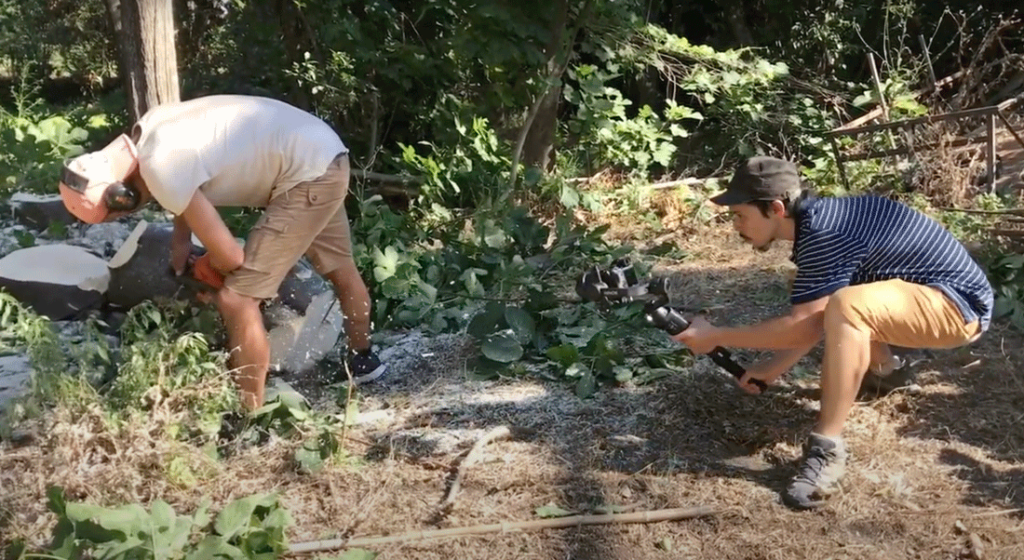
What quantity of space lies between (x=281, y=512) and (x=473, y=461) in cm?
71

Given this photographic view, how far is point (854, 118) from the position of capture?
27.6ft

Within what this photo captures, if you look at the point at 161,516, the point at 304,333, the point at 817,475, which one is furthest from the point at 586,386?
the point at 161,516

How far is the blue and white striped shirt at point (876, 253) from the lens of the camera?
308cm

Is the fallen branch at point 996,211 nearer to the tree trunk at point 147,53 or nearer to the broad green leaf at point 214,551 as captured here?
the broad green leaf at point 214,551

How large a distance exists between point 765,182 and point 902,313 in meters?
0.58

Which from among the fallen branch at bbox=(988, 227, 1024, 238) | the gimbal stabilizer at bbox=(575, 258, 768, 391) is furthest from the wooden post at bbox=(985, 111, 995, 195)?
the gimbal stabilizer at bbox=(575, 258, 768, 391)

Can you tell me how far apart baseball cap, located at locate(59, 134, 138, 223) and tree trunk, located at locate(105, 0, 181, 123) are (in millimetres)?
2490

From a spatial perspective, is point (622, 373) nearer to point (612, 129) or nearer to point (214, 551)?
point (214, 551)

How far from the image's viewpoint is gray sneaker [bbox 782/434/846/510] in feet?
9.86

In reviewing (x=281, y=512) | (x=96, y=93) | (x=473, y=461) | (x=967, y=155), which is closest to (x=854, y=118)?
(x=967, y=155)

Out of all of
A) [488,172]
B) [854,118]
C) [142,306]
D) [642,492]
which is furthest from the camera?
[854,118]

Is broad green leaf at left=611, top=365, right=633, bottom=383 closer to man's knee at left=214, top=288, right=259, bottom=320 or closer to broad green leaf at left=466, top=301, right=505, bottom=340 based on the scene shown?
broad green leaf at left=466, top=301, right=505, bottom=340

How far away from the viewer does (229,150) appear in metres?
3.20

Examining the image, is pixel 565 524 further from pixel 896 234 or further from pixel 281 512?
pixel 896 234
